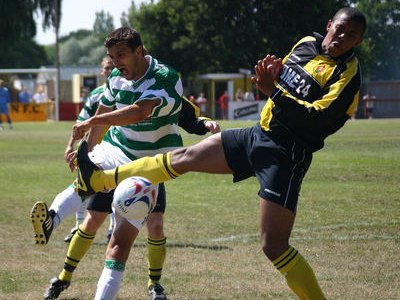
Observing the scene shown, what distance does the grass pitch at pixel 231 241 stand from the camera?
7648 millimetres

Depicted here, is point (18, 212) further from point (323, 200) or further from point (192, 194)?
point (323, 200)

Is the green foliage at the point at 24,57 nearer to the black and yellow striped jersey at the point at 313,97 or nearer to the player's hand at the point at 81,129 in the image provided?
the player's hand at the point at 81,129

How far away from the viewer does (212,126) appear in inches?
293

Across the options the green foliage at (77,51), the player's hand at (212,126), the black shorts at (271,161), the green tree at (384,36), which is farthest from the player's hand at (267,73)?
the green foliage at (77,51)

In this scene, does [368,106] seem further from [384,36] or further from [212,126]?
[212,126]

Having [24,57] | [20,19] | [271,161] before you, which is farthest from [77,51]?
[271,161]

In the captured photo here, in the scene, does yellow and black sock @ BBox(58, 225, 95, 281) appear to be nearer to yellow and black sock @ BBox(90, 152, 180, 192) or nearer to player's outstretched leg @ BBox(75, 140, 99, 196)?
player's outstretched leg @ BBox(75, 140, 99, 196)

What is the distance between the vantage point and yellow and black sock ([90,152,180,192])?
645 cm

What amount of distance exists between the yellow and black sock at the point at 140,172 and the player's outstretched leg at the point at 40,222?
0.60 m

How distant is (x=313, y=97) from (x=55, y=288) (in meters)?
2.85

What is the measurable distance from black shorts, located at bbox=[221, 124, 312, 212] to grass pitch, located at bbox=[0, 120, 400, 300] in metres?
1.50

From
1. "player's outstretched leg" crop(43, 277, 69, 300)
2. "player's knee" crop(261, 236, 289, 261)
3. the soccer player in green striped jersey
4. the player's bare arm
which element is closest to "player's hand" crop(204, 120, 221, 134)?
the soccer player in green striped jersey

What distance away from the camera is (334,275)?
26.5ft

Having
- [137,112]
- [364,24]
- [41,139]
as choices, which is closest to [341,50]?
[364,24]
